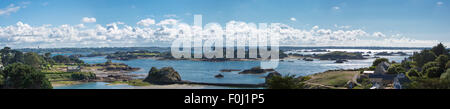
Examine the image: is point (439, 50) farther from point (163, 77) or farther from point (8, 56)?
point (8, 56)

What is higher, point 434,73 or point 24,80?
point 434,73

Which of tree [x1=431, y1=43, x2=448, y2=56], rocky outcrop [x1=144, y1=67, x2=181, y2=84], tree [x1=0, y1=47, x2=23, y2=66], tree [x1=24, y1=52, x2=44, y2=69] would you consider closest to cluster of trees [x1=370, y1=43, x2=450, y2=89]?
tree [x1=431, y1=43, x2=448, y2=56]

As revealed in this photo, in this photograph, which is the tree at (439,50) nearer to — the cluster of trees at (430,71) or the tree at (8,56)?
the cluster of trees at (430,71)

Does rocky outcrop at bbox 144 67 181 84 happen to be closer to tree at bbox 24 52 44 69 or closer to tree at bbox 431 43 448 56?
tree at bbox 24 52 44 69

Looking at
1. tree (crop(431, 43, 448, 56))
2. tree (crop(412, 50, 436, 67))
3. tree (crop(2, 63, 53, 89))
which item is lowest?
tree (crop(2, 63, 53, 89))

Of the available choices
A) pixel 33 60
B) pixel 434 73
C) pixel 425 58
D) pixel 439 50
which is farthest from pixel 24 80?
pixel 439 50

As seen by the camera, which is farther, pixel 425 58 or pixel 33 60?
pixel 33 60

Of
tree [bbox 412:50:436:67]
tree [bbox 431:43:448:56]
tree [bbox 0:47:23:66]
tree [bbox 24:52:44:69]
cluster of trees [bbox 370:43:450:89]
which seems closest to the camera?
cluster of trees [bbox 370:43:450:89]

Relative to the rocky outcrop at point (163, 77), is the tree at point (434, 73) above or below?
above

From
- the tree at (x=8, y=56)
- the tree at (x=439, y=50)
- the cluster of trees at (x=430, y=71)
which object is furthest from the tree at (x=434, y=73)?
the tree at (x=8, y=56)
